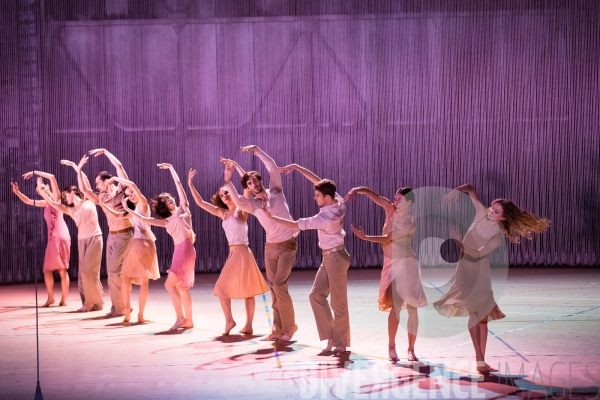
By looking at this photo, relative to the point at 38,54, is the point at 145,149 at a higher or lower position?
lower

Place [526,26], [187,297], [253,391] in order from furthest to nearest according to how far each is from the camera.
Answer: [526,26] → [187,297] → [253,391]

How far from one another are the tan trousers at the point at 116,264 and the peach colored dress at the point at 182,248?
121 cm

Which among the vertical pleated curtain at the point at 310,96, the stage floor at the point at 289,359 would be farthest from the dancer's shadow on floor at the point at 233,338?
the vertical pleated curtain at the point at 310,96

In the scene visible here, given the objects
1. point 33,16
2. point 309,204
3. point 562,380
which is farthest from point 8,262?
point 562,380

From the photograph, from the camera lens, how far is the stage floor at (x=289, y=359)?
195 inches

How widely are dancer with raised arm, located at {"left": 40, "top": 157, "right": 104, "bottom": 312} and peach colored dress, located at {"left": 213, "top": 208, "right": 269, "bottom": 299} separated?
2.39 m

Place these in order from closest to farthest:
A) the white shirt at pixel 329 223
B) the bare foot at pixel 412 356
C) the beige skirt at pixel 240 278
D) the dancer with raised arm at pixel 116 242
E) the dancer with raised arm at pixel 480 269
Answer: the dancer with raised arm at pixel 480 269 < the bare foot at pixel 412 356 < the white shirt at pixel 329 223 < the beige skirt at pixel 240 278 < the dancer with raised arm at pixel 116 242

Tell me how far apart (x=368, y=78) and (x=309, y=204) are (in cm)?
241

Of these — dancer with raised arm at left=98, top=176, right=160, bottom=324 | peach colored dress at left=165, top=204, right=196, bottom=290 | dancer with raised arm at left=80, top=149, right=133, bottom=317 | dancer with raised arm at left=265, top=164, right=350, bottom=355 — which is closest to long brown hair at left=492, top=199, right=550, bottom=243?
dancer with raised arm at left=265, top=164, right=350, bottom=355

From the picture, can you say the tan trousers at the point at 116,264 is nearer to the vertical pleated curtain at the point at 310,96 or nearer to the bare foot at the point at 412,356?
the bare foot at the point at 412,356

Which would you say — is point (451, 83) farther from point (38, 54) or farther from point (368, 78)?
point (38, 54)

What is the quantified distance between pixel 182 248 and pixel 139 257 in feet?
2.40

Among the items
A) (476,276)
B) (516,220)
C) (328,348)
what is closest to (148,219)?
(328,348)

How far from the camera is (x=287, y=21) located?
13.4 m
